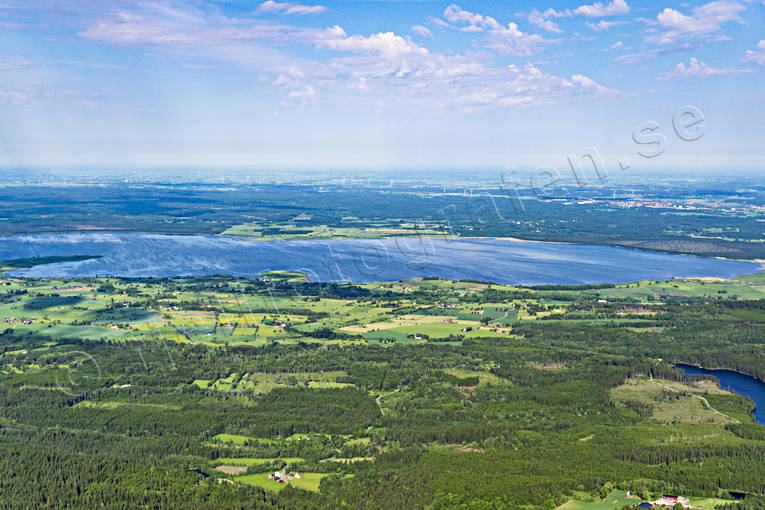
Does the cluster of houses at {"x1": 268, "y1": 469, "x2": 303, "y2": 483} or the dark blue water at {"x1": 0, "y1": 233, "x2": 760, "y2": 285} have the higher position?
the dark blue water at {"x1": 0, "y1": 233, "x2": 760, "y2": 285}

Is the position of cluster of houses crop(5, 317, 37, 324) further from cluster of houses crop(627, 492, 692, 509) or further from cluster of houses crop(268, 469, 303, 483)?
cluster of houses crop(627, 492, 692, 509)

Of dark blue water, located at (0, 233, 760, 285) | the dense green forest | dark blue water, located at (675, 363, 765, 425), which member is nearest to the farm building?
the dense green forest

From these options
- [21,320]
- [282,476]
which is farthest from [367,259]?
[282,476]

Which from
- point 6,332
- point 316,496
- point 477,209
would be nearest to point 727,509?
point 316,496

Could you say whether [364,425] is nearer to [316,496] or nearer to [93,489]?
[316,496]

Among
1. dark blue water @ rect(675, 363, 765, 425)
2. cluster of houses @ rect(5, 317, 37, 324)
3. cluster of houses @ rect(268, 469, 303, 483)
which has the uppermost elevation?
cluster of houses @ rect(5, 317, 37, 324)

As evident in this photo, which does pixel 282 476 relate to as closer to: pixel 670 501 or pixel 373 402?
pixel 373 402
